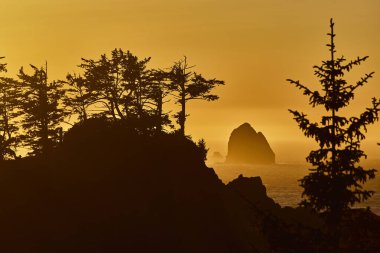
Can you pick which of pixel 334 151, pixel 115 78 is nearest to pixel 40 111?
pixel 115 78

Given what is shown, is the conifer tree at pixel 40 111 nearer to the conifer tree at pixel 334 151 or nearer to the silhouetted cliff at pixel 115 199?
the silhouetted cliff at pixel 115 199

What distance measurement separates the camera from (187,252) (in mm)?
30688

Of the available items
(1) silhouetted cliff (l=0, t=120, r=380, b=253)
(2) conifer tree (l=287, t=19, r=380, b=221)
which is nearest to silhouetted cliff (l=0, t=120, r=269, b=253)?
(1) silhouetted cliff (l=0, t=120, r=380, b=253)

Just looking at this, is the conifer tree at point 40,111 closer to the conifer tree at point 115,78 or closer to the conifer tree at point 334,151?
the conifer tree at point 115,78

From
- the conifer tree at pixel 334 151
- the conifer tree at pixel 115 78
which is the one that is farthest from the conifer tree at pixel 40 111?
the conifer tree at pixel 334 151

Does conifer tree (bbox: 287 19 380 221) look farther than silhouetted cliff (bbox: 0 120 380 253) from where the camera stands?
No

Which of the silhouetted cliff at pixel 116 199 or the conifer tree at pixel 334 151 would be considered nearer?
the conifer tree at pixel 334 151

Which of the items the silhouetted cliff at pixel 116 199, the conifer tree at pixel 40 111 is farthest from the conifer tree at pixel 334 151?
the conifer tree at pixel 40 111

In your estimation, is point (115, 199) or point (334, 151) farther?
point (115, 199)

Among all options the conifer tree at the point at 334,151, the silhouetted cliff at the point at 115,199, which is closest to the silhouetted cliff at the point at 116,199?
the silhouetted cliff at the point at 115,199

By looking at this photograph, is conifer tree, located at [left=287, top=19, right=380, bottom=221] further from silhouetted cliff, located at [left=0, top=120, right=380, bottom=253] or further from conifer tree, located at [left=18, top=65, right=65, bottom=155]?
conifer tree, located at [left=18, top=65, right=65, bottom=155]

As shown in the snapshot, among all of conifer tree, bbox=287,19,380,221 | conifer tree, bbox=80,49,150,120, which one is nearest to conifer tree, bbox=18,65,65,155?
conifer tree, bbox=80,49,150,120

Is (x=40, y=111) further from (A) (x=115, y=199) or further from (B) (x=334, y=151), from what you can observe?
(B) (x=334, y=151)

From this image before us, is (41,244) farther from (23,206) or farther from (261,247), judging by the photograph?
(261,247)
